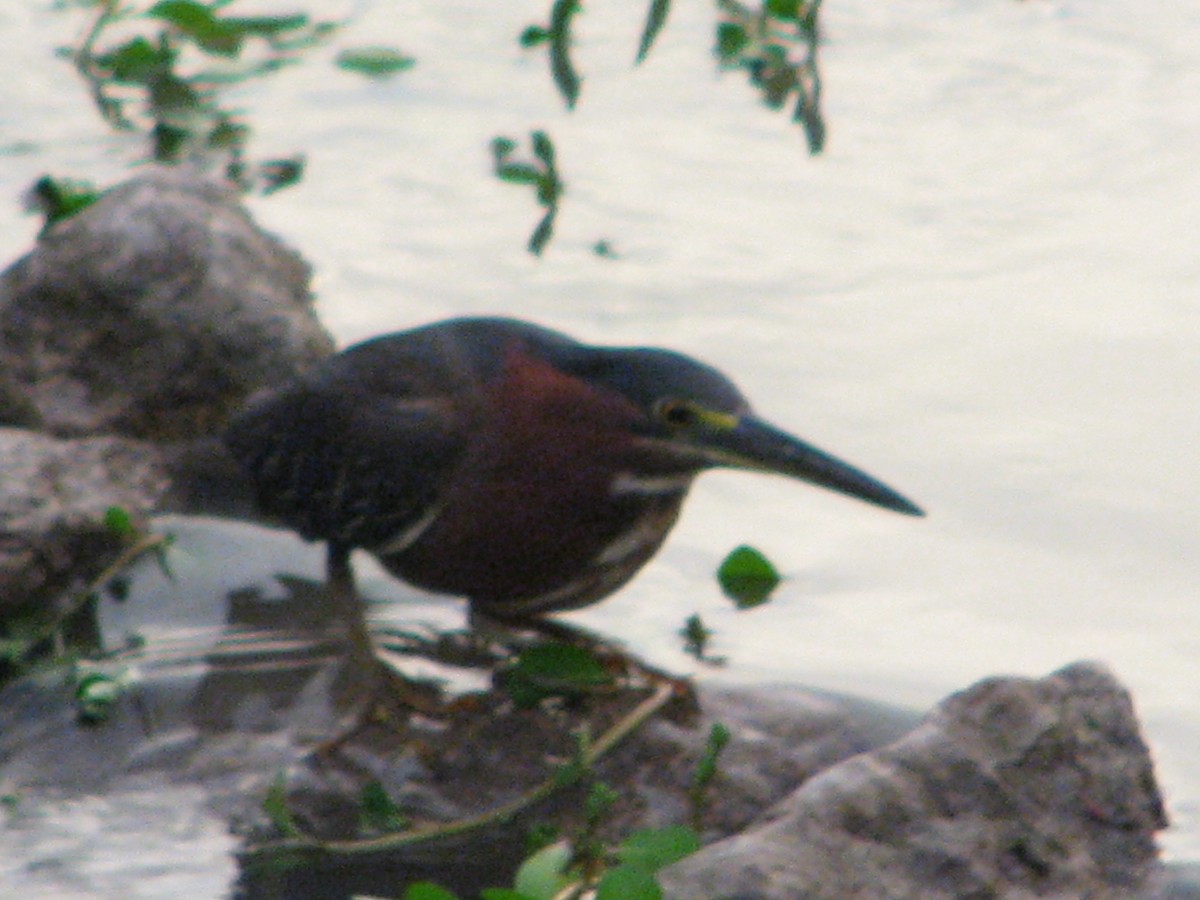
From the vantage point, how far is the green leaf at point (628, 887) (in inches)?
102

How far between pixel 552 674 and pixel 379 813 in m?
0.56

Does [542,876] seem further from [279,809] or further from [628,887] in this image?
[279,809]

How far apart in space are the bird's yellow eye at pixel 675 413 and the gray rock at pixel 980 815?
2.96ft

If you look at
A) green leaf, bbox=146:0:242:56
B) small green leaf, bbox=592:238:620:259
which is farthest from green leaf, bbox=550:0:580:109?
green leaf, bbox=146:0:242:56

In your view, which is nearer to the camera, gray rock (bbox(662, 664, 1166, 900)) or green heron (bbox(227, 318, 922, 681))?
gray rock (bbox(662, 664, 1166, 900))

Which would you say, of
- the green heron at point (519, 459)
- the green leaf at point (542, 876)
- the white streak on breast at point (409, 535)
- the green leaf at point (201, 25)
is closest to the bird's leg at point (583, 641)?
the green heron at point (519, 459)

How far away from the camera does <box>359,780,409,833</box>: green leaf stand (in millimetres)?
3727

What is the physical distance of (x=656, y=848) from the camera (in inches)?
113

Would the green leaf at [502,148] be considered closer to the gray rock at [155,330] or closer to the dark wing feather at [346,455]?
the gray rock at [155,330]

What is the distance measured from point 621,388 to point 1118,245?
252 cm

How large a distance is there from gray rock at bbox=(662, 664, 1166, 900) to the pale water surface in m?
0.28

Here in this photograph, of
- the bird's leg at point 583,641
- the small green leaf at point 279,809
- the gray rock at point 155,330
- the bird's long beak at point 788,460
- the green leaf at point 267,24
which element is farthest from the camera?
the green leaf at point 267,24

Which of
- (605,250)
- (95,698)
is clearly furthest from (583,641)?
(605,250)

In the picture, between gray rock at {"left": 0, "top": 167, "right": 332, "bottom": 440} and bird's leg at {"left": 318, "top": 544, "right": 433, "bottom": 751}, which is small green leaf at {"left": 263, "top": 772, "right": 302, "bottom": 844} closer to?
bird's leg at {"left": 318, "top": 544, "right": 433, "bottom": 751}
